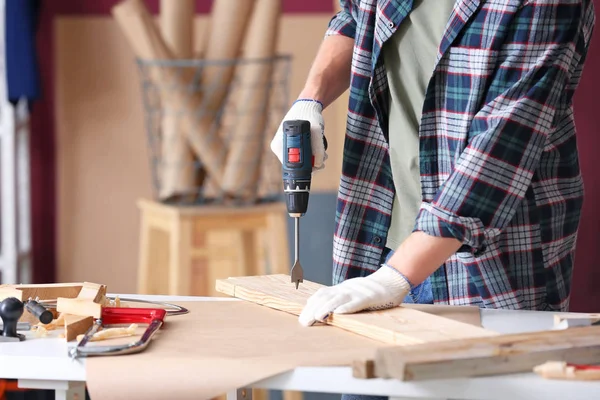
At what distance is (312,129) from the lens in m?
1.44

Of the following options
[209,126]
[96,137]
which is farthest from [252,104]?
[96,137]

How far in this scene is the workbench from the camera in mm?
996

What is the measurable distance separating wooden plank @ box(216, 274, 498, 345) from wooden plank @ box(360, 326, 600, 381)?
3.2 inches

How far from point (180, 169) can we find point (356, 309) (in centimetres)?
149

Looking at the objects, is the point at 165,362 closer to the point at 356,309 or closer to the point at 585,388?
the point at 356,309

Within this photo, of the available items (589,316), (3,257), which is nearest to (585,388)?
(589,316)

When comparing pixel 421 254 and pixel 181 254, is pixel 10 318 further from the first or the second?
pixel 181 254

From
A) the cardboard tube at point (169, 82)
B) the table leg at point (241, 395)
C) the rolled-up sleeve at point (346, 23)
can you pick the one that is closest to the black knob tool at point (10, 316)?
the table leg at point (241, 395)

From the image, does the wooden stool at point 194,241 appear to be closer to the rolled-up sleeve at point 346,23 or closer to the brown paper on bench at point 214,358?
the rolled-up sleeve at point 346,23

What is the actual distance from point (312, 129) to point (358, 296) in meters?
0.32

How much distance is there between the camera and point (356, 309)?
1244 mm

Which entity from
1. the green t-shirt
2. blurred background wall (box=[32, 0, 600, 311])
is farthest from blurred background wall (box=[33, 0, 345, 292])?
the green t-shirt

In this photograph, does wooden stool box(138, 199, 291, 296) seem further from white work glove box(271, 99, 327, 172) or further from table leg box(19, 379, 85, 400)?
table leg box(19, 379, 85, 400)

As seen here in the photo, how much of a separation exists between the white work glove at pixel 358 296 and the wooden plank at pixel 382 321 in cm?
1
